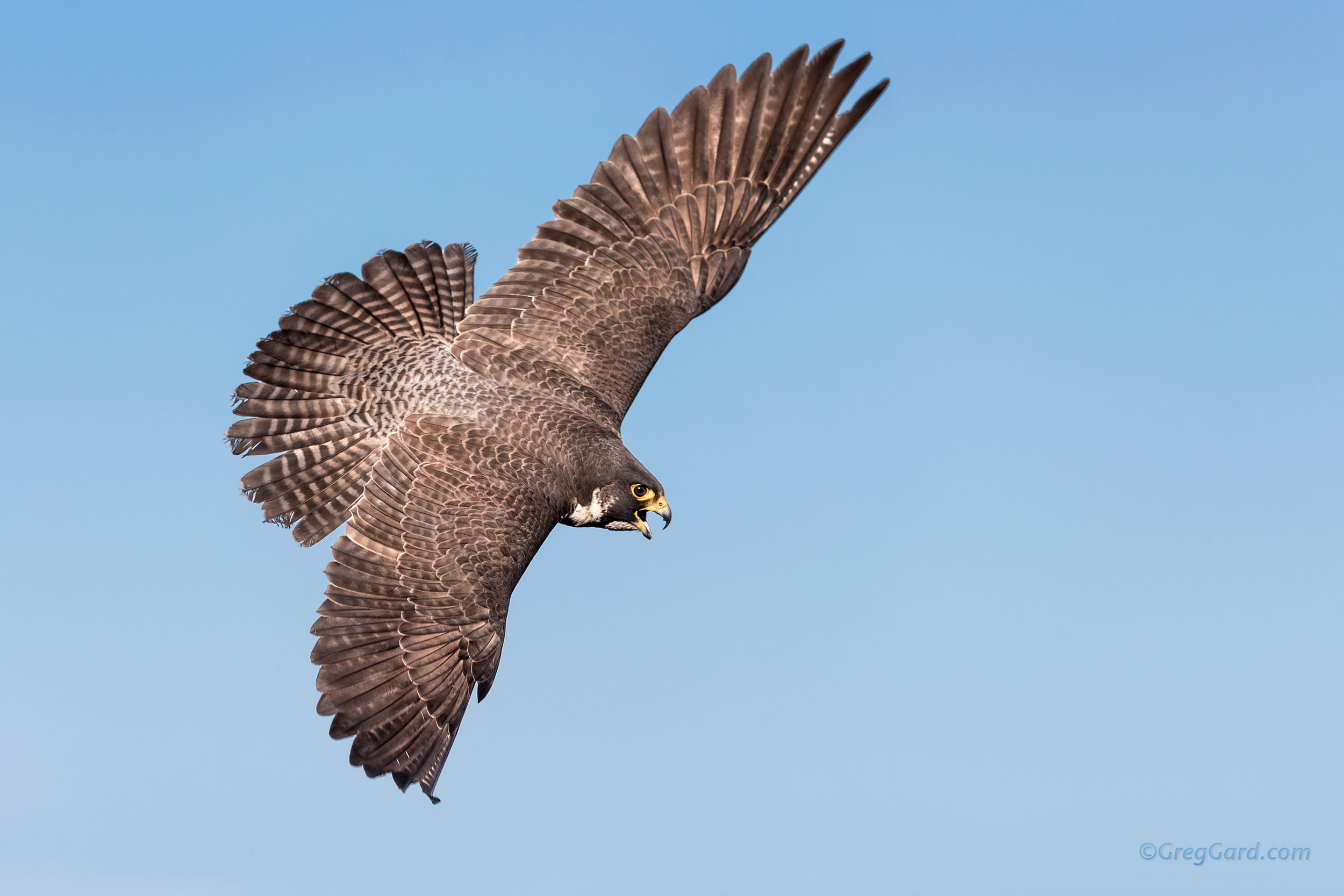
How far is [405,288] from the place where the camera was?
46.8 feet

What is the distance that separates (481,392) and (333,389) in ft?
5.33

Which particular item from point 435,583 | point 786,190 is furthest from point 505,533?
point 786,190

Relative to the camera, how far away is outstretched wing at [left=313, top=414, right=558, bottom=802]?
1180 centimetres

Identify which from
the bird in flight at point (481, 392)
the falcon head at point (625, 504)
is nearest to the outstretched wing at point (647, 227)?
the bird in flight at point (481, 392)

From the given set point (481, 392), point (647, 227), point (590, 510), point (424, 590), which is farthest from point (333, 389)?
point (647, 227)

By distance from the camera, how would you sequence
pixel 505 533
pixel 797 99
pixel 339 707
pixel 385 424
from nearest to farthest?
pixel 339 707
pixel 505 533
pixel 385 424
pixel 797 99

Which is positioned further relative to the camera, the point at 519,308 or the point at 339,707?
the point at 519,308

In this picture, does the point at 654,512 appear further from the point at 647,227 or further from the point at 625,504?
the point at 647,227

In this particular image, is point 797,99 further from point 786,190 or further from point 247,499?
point 247,499

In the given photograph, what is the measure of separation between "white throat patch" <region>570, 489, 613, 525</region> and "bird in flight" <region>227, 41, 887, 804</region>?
0.03 m

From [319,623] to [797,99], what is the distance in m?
7.36

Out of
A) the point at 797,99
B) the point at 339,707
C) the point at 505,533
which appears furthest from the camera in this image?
the point at 797,99

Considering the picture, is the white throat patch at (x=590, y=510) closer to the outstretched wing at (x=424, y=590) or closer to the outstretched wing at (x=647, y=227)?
the outstretched wing at (x=424, y=590)

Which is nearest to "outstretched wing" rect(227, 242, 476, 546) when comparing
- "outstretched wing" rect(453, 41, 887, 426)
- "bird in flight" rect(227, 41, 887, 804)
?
"bird in flight" rect(227, 41, 887, 804)
